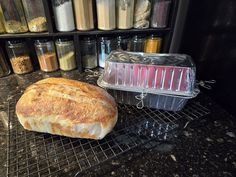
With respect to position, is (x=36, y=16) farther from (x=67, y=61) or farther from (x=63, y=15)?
(x=67, y=61)

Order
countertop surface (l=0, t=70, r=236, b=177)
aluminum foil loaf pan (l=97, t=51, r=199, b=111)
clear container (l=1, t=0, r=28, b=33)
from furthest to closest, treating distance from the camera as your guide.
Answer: clear container (l=1, t=0, r=28, b=33) < aluminum foil loaf pan (l=97, t=51, r=199, b=111) < countertop surface (l=0, t=70, r=236, b=177)

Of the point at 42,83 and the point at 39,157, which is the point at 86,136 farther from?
the point at 42,83

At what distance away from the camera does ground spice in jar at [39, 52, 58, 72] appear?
868 mm

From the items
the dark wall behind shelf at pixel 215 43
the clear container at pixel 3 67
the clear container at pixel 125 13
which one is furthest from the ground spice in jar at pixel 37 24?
the dark wall behind shelf at pixel 215 43

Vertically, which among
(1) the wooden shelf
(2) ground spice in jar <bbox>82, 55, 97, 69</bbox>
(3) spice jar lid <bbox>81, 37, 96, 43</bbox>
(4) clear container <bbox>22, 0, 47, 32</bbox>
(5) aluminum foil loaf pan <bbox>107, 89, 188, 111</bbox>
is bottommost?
(5) aluminum foil loaf pan <bbox>107, 89, 188, 111</bbox>

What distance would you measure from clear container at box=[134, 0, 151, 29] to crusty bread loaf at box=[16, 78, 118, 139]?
0.44 m

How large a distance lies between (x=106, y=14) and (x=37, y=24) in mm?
305

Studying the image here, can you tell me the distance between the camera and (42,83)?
59 cm

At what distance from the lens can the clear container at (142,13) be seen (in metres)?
0.77

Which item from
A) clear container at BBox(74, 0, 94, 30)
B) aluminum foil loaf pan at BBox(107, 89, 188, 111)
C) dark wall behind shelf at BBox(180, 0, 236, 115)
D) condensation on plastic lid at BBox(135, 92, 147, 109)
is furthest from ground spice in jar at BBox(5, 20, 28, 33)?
dark wall behind shelf at BBox(180, 0, 236, 115)

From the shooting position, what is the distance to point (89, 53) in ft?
2.95

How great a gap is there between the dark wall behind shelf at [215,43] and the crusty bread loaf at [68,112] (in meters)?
0.43

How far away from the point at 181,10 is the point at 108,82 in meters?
0.44

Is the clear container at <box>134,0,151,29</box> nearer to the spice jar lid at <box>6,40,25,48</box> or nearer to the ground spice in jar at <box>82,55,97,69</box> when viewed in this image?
the ground spice in jar at <box>82,55,97,69</box>
